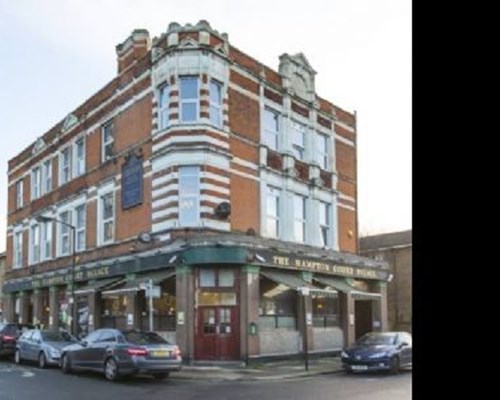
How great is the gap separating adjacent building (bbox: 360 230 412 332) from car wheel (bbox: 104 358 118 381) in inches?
1078

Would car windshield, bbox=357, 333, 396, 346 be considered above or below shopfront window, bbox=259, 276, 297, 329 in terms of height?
below

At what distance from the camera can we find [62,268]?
111ft

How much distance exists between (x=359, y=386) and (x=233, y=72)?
46.6 feet

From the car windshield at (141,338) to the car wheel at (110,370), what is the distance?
767 millimetres

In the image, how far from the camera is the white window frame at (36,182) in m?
38.3

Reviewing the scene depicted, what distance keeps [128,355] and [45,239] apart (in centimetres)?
2009

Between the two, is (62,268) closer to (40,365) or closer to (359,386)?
(40,365)

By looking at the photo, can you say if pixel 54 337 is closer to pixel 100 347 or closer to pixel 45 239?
pixel 100 347

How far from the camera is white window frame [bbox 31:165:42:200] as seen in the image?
126 ft

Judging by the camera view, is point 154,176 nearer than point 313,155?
Yes

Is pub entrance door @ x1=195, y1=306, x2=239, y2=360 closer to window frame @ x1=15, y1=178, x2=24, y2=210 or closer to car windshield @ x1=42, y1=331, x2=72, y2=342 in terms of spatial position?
car windshield @ x1=42, y1=331, x2=72, y2=342

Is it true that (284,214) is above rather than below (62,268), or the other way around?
above

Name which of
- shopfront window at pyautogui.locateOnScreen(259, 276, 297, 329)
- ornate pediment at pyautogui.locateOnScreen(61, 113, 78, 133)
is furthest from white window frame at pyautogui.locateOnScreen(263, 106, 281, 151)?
ornate pediment at pyautogui.locateOnScreen(61, 113, 78, 133)
